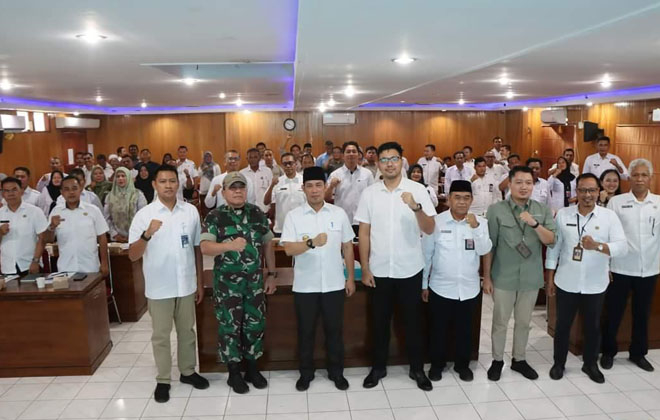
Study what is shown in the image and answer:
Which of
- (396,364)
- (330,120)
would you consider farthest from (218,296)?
(330,120)

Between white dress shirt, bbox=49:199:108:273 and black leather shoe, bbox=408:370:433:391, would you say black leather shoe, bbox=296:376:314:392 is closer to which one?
black leather shoe, bbox=408:370:433:391

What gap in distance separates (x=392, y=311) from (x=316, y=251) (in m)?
0.86

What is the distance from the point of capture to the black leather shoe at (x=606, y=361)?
4.70 meters

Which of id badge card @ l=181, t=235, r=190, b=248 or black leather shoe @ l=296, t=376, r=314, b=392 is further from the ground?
id badge card @ l=181, t=235, r=190, b=248

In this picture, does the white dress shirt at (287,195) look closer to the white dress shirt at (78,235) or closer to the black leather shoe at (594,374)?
the white dress shirt at (78,235)

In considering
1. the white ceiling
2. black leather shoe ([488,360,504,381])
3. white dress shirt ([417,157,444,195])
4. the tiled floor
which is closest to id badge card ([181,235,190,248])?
the tiled floor

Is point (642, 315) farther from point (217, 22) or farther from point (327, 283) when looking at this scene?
point (217, 22)

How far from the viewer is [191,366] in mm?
4484

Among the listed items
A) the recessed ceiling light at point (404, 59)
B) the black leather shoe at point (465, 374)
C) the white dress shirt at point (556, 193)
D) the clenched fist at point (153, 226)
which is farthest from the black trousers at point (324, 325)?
the white dress shirt at point (556, 193)

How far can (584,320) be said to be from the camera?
4.46 metres

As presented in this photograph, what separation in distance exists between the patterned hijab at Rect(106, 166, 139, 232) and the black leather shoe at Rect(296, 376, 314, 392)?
3.64 meters

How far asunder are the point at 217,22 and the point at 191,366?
2.82 metres

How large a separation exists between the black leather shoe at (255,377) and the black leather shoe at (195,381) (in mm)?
357

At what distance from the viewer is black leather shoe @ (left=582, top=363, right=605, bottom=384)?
444 centimetres
